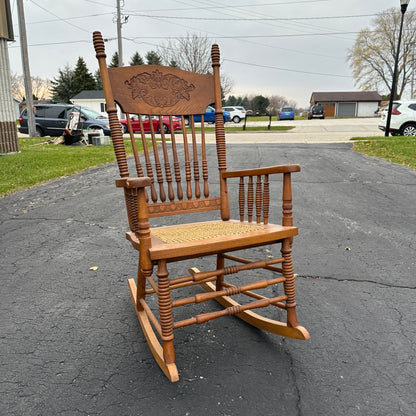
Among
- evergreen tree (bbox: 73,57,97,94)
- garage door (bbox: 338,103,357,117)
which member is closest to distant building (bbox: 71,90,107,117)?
evergreen tree (bbox: 73,57,97,94)

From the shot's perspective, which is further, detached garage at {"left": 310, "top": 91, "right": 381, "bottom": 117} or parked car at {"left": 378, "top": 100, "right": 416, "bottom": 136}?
detached garage at {"left": 310, "top": 91, "right": 381, "bottom": 117}

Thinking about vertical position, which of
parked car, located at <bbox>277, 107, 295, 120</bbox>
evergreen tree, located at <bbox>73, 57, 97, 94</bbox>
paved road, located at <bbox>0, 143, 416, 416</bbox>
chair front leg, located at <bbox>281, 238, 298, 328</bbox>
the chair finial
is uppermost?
evergreen tree, located at <bbox>73, 57, 97, 94</bbox>

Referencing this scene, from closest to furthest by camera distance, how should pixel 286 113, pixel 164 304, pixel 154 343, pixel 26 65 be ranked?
pixel 164 304 < pixel 154 343 < pixel 26 65 < pixel 286 113

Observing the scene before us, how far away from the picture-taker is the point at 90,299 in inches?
79.7

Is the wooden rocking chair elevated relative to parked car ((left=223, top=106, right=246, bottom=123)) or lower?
lower

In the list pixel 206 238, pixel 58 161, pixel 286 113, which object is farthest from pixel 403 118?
pixel 286 113

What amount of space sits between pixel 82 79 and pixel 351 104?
33.6m

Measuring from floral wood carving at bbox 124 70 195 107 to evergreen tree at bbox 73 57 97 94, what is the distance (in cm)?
4500

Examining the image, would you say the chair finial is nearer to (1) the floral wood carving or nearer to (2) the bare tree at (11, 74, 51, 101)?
(1) the floral wood carving

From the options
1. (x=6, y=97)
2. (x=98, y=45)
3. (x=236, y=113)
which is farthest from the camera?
(x=236, y=113)

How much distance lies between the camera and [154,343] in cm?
153

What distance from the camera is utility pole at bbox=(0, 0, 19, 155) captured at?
7.82m

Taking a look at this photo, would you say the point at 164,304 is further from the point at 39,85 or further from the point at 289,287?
the point at 39,85

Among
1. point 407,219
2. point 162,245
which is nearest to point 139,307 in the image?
point 162,245
